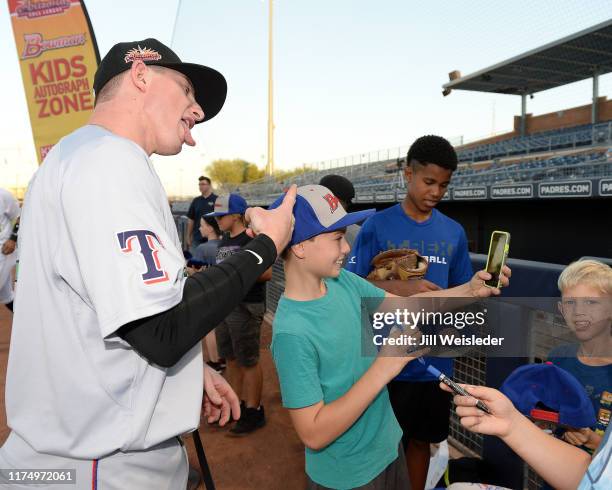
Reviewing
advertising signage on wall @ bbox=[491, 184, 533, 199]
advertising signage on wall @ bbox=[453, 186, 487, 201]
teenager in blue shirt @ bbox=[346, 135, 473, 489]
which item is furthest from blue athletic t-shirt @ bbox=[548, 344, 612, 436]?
advertising signage on wall @ bbox=[453, 186, 487, 201]

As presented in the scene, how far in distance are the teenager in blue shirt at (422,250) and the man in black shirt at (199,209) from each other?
19.1 feet

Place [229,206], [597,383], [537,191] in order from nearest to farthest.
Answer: [597,383], [229,206], [537,191]

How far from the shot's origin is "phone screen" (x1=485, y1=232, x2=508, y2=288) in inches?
59.8

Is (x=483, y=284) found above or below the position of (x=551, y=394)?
above

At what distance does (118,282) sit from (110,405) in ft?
1.26

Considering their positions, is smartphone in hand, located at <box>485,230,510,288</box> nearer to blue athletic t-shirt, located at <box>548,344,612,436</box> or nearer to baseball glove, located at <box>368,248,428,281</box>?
baseball glove, located at <box>368,248,428,281</box>

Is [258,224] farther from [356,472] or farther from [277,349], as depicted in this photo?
[356,472]

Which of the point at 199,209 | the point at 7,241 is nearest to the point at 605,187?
the point at 199,209

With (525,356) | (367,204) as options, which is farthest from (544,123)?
(525,356)

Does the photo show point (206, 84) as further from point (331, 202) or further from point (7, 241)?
point (7, 241)

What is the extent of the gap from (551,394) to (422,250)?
3.81ft

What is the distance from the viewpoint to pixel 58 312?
110cm

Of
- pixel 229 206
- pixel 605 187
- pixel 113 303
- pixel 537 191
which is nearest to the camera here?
pixel 113 303

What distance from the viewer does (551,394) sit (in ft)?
4.21
